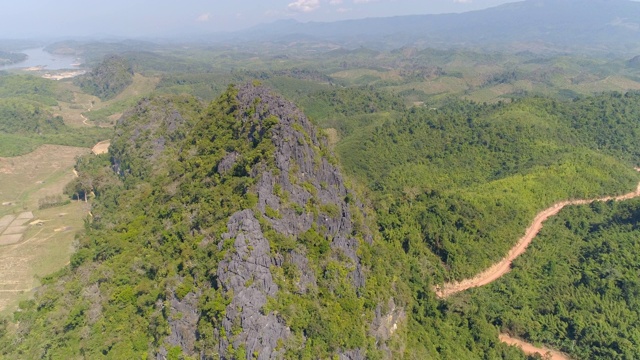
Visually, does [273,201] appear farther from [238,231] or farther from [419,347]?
[419,347]

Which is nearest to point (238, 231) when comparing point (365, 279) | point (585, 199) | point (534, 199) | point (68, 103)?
point (365, 279)

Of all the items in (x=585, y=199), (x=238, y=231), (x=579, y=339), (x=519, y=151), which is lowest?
(x=579, y=339)

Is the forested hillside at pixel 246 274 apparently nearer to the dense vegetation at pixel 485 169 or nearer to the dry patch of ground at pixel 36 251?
the dense vegetation at pixel 485 169

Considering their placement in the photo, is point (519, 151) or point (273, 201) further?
point (519, 151)

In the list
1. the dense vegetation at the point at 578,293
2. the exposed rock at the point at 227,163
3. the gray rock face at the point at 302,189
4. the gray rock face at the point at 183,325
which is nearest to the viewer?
the gray rock face at the point at 183,325

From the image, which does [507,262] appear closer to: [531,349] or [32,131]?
[531,349]

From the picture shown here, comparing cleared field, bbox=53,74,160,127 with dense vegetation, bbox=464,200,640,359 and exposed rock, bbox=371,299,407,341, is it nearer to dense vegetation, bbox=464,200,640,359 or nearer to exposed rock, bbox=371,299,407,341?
exposed rock, bbox=371,299,407,341

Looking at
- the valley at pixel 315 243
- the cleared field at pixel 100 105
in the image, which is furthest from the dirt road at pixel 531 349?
the cleared field at pixel 100 105
